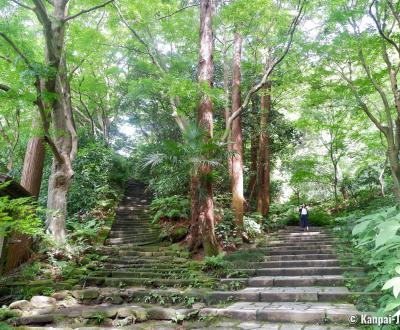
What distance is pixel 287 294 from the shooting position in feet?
18.7

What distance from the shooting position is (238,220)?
1039 cm

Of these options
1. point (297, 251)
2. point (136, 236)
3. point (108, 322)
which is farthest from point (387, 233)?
point (136, 236)

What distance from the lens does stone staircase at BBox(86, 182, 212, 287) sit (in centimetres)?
717

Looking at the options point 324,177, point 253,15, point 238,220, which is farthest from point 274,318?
point 324,177

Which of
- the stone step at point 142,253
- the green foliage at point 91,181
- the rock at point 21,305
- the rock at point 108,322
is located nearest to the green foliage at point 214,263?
the stone step at point 142,253

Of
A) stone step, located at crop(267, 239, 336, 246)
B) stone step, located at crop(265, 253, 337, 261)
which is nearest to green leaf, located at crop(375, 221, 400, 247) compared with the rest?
stone step, located at crop(265, 253, 337, 261)

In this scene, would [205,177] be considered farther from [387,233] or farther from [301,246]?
[387,233]

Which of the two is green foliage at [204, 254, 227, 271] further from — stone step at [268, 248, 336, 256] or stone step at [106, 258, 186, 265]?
stone step at [268, 248, 336, 256]

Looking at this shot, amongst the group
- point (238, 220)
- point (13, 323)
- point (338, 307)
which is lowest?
point (13, 323)

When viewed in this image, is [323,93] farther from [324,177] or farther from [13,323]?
[13,323]

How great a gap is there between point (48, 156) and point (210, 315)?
41.4 ft

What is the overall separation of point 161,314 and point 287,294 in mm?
2268

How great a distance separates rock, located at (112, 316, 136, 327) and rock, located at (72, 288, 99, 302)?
5.00 ft

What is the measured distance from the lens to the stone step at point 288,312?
4.44 meters
